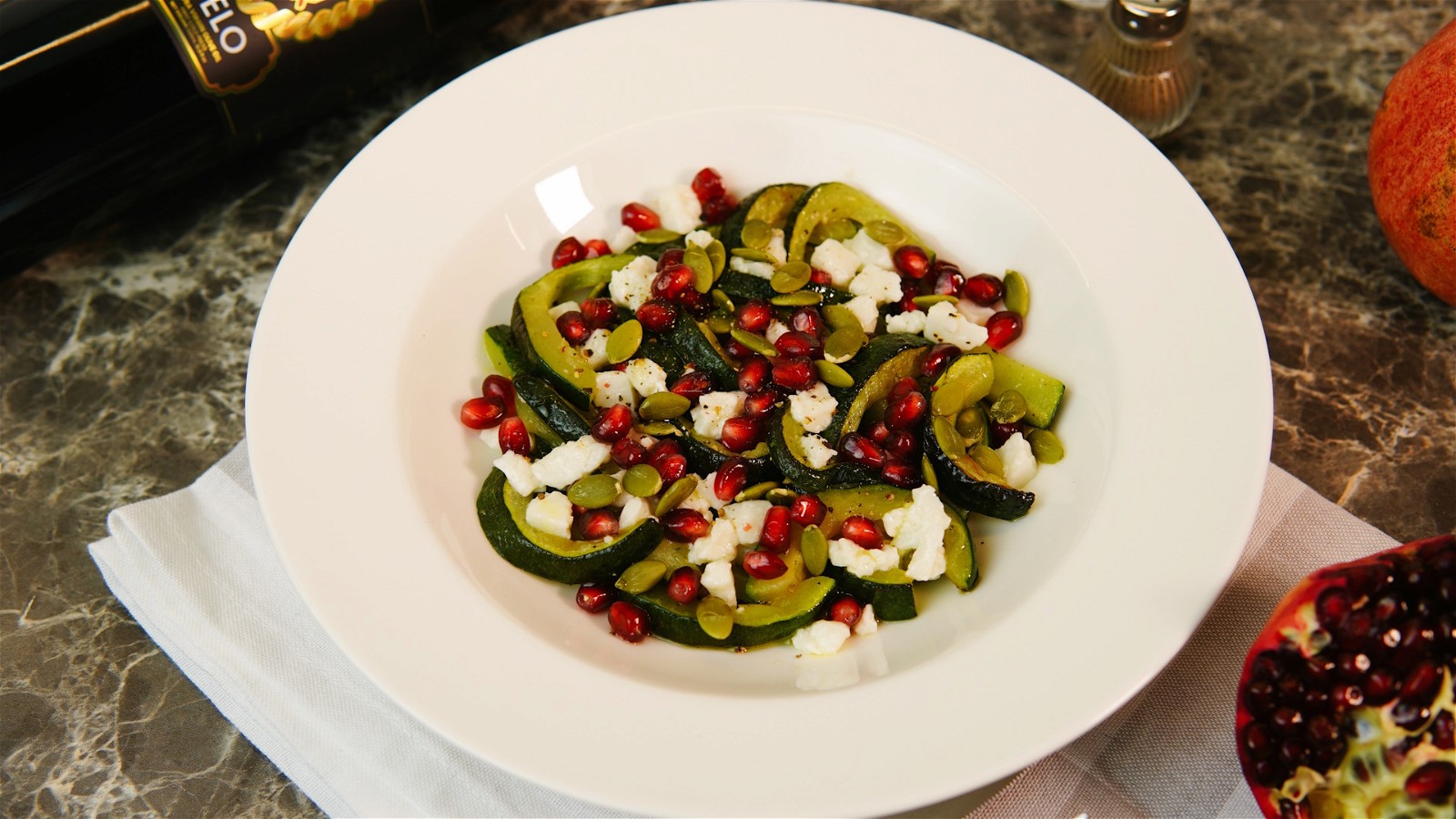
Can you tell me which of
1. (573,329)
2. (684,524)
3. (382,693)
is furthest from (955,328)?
(382,693)

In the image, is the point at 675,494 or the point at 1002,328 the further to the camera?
the point at 1002,328

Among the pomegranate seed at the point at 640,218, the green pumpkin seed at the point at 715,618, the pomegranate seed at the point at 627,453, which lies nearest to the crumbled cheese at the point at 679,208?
the pomegranate seed at the point at 640,218

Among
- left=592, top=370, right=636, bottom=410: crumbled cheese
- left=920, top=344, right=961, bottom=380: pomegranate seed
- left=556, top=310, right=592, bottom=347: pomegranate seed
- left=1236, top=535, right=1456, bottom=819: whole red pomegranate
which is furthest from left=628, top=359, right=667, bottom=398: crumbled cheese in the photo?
left=1236, top=535, right=1456, bottom=819: whole red pomegranate

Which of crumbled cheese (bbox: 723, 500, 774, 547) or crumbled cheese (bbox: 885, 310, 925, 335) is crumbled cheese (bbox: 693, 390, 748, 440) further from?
crumbled cheese (bbox: 885, 310, 925, 335)

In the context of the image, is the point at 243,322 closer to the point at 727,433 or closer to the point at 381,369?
the point at 381,369

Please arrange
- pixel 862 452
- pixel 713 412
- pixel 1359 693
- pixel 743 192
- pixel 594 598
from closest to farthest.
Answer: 1. pixel 1359 693
2. pixel 594 598
3. pixel 862 452
4. pixel 713 412
5. pixel 743 192

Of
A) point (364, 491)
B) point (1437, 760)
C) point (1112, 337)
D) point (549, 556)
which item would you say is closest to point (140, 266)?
point (364, 491)

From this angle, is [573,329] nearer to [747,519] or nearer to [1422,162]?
[747,519]
